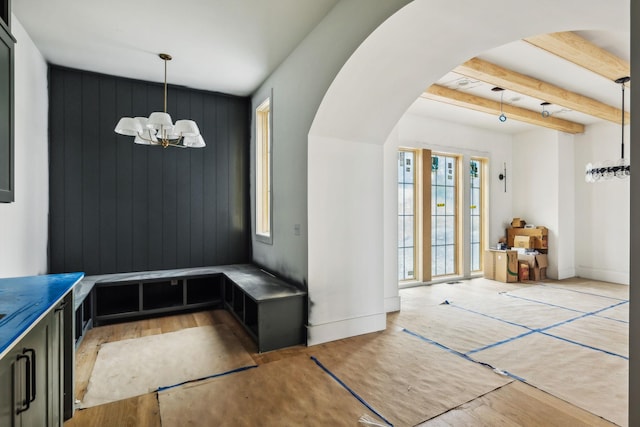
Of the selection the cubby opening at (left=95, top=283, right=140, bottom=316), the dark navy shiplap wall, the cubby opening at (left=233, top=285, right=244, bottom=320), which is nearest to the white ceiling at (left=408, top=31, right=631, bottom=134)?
the dark navy shiplap wall

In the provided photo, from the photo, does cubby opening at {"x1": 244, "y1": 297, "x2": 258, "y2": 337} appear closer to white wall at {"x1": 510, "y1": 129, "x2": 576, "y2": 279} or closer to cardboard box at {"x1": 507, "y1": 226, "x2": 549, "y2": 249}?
cardboard box at {"x1": 507, "y1": 226, "x2": 549, "y2": 249}

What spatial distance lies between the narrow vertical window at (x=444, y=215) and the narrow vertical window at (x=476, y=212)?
510 mm

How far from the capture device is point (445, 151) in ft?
20.1

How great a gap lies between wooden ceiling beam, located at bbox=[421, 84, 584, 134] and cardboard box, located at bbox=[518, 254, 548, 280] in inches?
94.1

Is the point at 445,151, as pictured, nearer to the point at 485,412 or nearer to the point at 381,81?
the point at 381,81

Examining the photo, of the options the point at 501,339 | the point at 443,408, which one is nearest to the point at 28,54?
the point at 443,408

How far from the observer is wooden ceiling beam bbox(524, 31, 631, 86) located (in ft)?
10.1

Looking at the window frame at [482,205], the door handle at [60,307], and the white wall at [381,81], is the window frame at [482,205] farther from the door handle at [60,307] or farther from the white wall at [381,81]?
the door handle at [60,307]

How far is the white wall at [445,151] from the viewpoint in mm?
4234

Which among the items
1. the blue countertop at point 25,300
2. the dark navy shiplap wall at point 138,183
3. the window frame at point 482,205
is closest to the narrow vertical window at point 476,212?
the window frame at point 482,205

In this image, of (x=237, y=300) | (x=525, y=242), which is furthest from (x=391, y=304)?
(x=525, y=242)

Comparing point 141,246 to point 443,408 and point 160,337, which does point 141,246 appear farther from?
point 443,408

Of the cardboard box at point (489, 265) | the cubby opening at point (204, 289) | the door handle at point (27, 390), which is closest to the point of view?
the door handle at point (27, 390)

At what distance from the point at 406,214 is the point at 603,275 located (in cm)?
391
